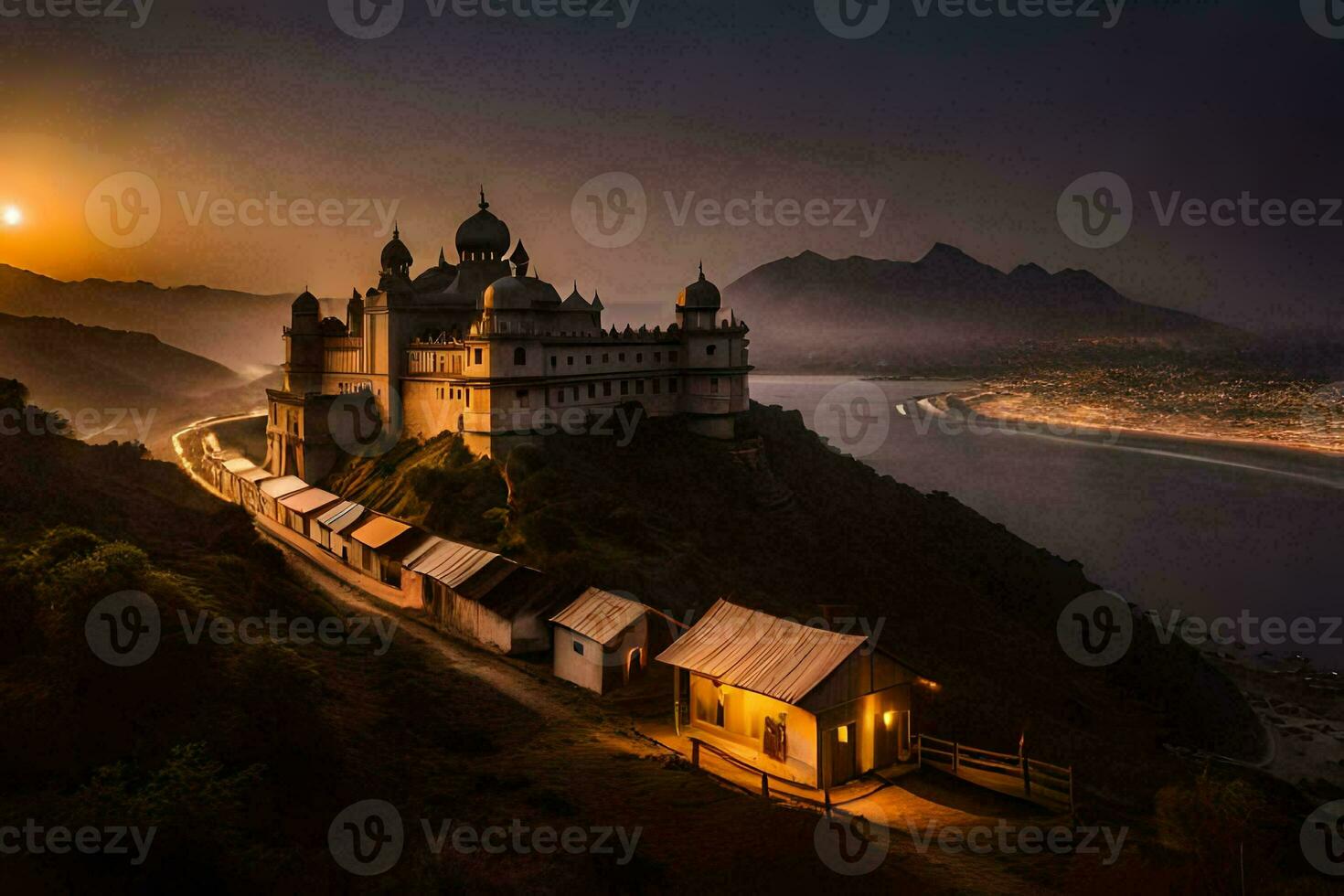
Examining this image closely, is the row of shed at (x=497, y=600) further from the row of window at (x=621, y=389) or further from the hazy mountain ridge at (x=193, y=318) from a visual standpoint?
the hazy mountain ridge at (x=193, y=318)

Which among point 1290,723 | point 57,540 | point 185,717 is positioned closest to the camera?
point 185,717

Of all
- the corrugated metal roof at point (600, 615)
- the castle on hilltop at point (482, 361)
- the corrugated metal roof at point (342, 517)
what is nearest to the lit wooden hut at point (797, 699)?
the corrugated metal roof at point (600, 615)

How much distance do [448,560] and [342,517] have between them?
41.4 feet

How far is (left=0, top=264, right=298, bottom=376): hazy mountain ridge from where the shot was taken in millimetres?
125000

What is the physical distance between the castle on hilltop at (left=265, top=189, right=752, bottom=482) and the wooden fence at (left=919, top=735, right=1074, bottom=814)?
3398cm

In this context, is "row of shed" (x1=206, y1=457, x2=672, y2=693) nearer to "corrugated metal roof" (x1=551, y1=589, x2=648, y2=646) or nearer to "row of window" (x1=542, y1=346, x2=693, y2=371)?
"corrugated metal roof" (x1=551, y1=589, x2=648, y2=646)

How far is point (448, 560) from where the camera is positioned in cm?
3831

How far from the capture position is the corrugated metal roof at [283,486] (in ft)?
181

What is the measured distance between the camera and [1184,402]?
14412 centimetres

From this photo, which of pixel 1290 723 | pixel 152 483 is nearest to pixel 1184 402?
pixel 1290 723

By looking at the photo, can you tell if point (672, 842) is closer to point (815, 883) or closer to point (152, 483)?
point (815, 883)

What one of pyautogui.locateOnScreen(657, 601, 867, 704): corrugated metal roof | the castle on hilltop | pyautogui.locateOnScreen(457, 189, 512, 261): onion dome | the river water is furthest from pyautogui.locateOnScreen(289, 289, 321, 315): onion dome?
the river water

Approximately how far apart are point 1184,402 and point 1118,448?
2481 cm

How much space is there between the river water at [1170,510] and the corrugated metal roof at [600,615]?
53789 mm
